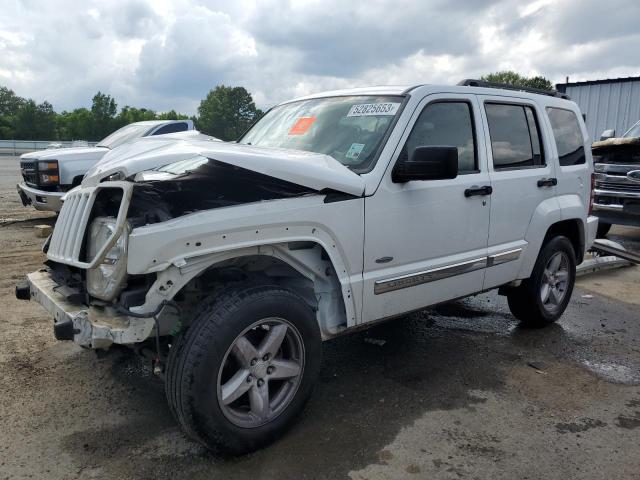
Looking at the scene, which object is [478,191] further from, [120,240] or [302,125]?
[120,240]

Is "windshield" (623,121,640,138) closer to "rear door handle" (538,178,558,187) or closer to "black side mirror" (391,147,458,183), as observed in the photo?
"rear door handle" (538,178,558,187)

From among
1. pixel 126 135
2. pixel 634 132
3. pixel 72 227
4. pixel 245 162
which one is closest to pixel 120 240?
pixel 72 227

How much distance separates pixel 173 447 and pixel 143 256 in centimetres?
116

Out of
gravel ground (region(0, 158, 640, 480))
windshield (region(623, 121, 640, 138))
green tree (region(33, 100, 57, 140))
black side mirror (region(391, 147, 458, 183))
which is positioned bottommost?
gravel ground (region(0, 158, 640, 480))

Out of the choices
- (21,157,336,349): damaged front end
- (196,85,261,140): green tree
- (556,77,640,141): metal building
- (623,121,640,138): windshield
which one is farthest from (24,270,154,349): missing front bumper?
(196,85,261,140): green tree

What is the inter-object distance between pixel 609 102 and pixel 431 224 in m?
14.9

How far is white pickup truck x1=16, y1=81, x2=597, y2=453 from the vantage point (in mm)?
2672

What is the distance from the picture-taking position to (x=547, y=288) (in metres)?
5.00

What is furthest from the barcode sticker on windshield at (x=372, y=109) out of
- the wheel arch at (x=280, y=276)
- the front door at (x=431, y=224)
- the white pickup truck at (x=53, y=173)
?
the white pickup truck at (x=53, y=173)

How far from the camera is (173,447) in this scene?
118 inches

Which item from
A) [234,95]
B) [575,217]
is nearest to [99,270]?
[575,217]

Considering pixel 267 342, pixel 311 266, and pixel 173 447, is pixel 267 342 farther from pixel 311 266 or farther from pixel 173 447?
pixel 173 447

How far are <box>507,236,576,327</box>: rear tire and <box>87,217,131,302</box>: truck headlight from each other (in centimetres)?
352

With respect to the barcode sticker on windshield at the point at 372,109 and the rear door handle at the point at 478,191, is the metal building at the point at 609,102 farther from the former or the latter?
the barcode sticker on windshield at the point at 372,109
